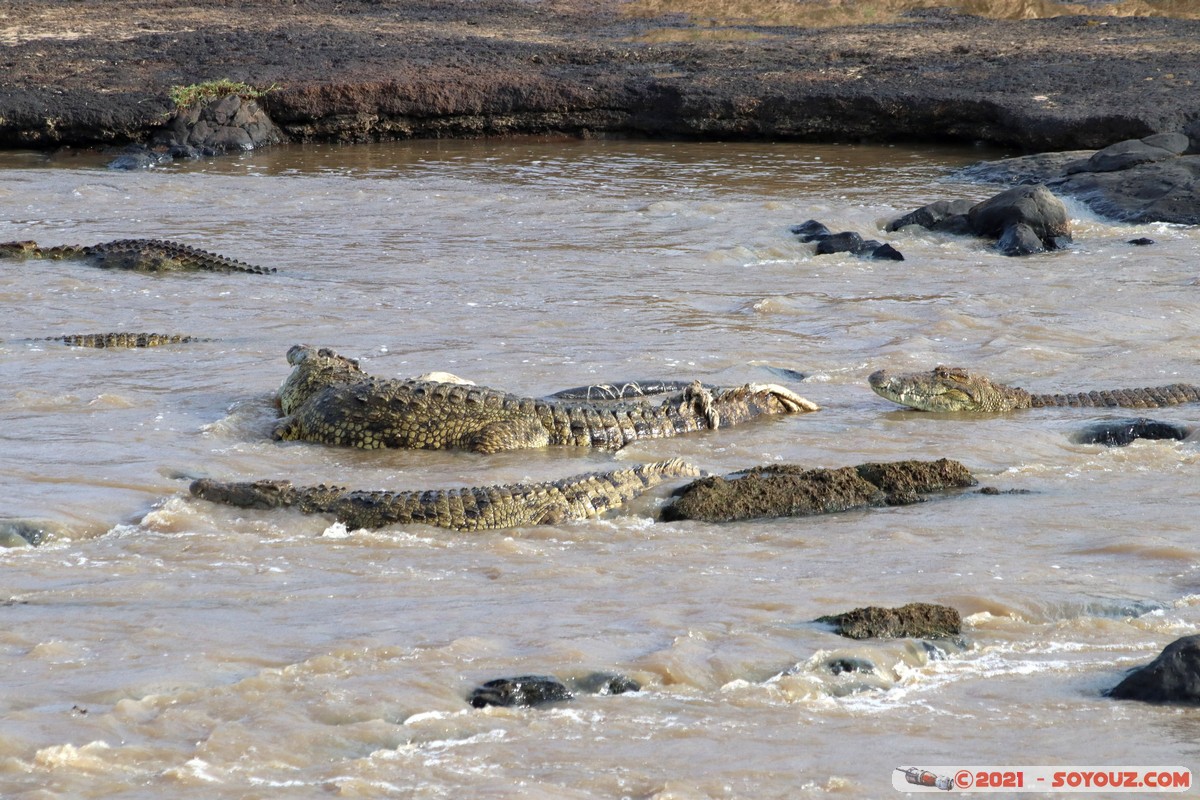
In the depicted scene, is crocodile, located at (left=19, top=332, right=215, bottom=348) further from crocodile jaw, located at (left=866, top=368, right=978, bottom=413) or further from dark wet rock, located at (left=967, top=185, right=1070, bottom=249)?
dark wet rock, located at (left=967, top=185, right=1070, bottom=249)

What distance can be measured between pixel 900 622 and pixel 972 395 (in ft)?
11.4

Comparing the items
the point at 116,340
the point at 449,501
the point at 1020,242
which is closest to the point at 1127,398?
the point at 449,501

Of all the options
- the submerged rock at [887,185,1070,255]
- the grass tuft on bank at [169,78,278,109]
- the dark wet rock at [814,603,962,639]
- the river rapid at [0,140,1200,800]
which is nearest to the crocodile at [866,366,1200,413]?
the river rapid at [0,140,1200,800]

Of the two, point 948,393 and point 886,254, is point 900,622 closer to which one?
point 948,393

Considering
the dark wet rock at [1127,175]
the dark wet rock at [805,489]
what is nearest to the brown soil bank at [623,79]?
the dark wet rock at [1127,175]

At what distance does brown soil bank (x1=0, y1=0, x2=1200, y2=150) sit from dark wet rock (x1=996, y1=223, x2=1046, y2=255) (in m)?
5.06

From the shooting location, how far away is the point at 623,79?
20.4m

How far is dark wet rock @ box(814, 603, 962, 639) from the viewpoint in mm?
4312

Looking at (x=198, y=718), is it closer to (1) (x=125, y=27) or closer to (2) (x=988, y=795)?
(2) (x=988, y=795)

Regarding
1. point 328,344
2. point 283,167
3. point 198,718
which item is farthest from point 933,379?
point 283,167

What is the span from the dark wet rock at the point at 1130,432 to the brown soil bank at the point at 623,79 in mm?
11090

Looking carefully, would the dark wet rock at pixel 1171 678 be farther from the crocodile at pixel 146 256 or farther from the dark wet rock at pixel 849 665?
the crocodile at pixel 146 256

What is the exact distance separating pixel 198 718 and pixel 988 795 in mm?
2016

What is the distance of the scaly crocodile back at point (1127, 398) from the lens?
7.52m
